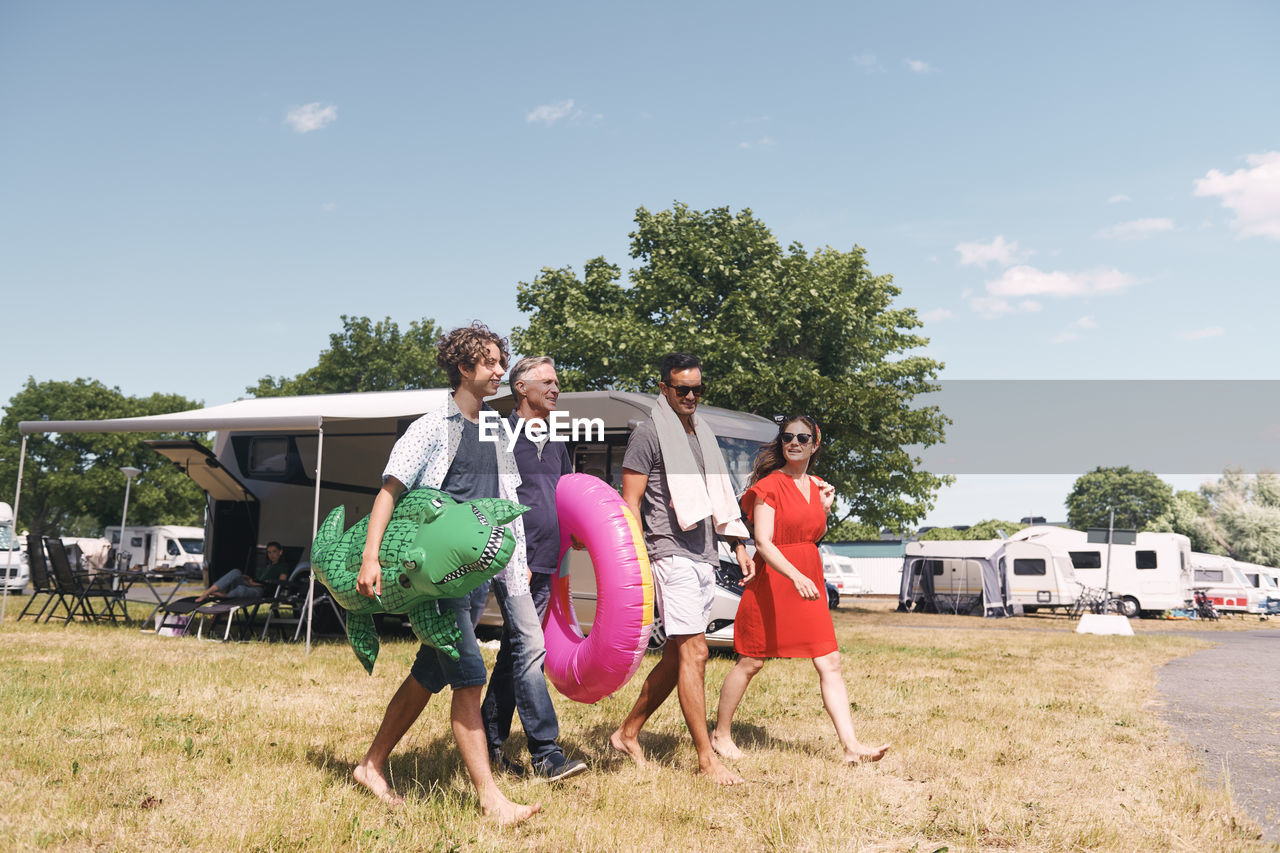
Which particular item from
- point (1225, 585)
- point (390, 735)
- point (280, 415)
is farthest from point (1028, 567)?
point (390, 735)

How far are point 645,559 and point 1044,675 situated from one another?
657 cm

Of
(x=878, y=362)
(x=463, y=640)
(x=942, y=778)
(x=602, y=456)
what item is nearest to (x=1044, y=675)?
(x=602, y=456)

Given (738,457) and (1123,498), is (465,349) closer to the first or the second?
(738,457)

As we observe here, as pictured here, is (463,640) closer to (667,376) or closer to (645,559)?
(645,559)

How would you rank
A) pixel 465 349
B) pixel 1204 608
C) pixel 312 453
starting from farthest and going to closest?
pixel 1204 608, pixel 312 453, pixel 465 349

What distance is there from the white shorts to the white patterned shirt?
0.73 metres

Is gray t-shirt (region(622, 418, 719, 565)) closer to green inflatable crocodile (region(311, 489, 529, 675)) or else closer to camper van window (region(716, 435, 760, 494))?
green inflatable crocodile (region(311, 489, 529, 675))

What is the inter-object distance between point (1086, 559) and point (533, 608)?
26150 millimetres

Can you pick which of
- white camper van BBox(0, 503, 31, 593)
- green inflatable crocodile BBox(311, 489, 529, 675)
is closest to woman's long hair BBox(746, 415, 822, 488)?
green inflatable crocodile BBox(311, 489, 529, 675)

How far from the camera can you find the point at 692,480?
4281mm

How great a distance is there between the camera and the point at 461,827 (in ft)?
10.7

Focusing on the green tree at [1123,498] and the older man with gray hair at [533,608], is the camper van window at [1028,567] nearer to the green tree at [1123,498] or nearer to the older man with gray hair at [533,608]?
the older man with gray hair at [533,608]

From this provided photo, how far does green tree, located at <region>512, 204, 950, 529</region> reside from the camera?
757 inches

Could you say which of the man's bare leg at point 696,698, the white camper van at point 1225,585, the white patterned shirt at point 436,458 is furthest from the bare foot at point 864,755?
the white camper van at point 1225,585
